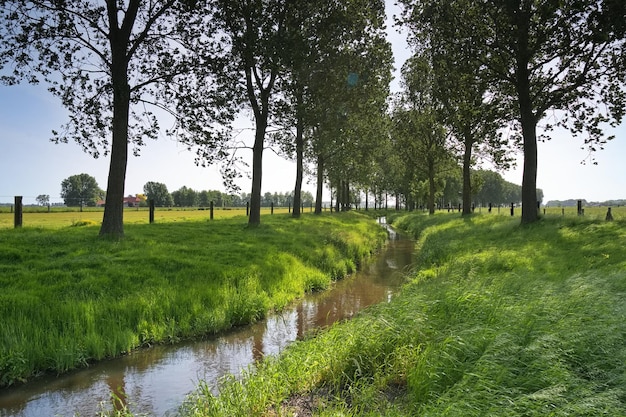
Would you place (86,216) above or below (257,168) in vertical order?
below

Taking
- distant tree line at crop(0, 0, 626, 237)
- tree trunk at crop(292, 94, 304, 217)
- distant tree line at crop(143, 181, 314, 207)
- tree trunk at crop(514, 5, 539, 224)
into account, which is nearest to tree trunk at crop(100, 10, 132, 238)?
distant tree line at crop(0, 0, 626, 237)

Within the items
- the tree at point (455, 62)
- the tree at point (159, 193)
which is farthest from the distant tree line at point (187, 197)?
the tree at point (455, 62)

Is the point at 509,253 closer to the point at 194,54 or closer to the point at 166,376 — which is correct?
the point at 166,376

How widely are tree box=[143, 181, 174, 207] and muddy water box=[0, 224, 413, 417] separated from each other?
422 ft

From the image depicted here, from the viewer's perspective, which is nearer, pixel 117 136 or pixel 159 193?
pixel 117 136

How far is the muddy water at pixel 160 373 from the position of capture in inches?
215

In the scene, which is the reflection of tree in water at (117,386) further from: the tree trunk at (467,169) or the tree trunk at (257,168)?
the tree trunk at (467,169)

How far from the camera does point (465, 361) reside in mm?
4711

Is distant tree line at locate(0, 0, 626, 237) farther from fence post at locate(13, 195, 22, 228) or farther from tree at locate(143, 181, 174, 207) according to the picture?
tree at locate(143, 181, 174, 207)

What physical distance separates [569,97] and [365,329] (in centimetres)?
1978

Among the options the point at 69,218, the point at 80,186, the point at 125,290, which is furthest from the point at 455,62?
the point at 80,186

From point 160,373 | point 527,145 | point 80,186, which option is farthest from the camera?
point 80,186

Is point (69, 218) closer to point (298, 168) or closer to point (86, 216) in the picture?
point (86, 216)

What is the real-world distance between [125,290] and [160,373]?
2944 mm
